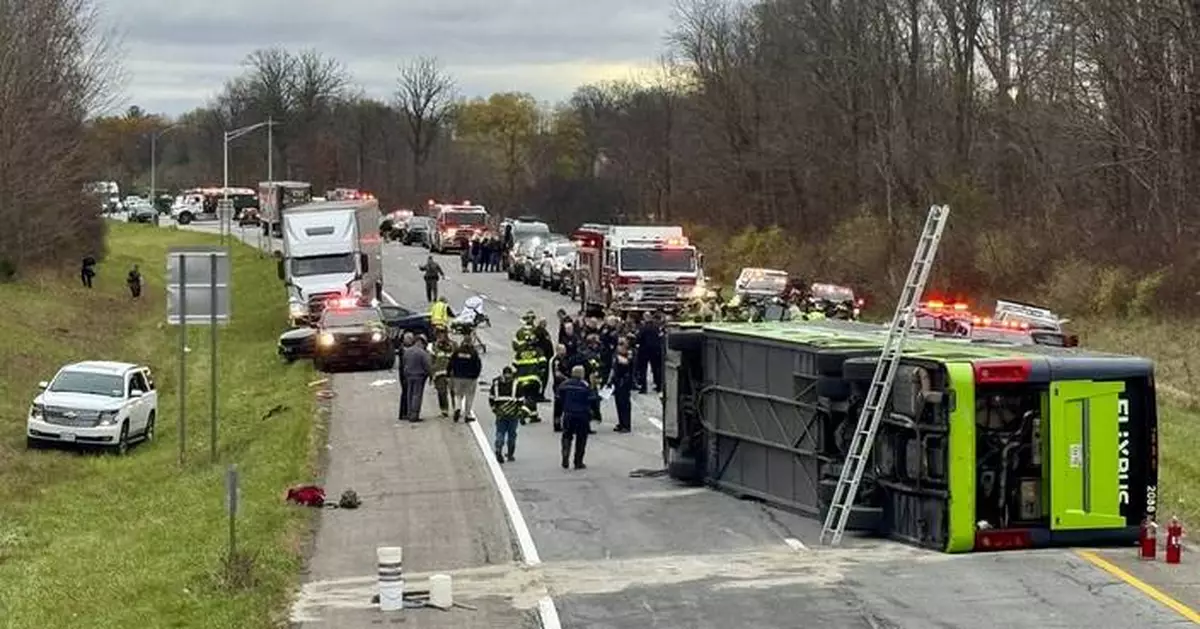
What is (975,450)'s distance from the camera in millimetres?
16703

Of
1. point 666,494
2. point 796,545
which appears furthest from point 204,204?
point 796,545

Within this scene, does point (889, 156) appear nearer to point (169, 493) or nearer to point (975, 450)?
point (169, 493)

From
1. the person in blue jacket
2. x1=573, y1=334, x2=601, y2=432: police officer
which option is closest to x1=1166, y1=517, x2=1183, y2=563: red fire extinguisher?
the person in blue jacket

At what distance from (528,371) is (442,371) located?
14.7ft

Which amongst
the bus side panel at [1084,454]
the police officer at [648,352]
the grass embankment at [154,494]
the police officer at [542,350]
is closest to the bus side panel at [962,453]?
the bus side panel at [1084,454]

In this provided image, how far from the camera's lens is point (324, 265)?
48.1 m

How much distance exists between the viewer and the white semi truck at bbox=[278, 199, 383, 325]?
46844 mm

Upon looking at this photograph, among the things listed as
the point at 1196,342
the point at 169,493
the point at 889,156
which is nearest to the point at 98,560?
the point at 169,493

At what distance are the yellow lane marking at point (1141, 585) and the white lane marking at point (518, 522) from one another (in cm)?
527

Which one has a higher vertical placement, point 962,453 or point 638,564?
point 962,453

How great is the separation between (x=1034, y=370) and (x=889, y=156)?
45.5 metres

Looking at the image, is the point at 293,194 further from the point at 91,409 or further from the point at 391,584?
the point at 391,584

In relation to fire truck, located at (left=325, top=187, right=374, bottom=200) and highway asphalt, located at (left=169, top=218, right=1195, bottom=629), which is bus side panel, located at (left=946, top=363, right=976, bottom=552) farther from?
fire truck, located at (left=325, top=187, right=374, bottom=200)

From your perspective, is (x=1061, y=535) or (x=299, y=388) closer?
(x=1061, y=535)
